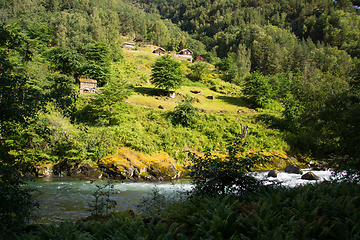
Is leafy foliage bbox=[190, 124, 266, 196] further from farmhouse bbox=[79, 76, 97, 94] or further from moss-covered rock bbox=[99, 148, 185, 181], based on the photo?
farmhouse bbox=[79, 76, 97, 94]

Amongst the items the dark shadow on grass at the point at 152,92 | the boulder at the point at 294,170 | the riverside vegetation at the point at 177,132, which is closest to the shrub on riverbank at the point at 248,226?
the riverside vegetation at the point at 177,132

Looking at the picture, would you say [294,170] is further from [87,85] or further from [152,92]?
[87,85]

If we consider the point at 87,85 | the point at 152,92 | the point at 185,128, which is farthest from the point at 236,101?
the point at 87,85

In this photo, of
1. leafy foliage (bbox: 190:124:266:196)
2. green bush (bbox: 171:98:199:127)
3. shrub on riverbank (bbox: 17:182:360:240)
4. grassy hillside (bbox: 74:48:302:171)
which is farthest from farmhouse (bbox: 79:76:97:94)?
shrub on riverbank (bbox: 17:182:360:240)

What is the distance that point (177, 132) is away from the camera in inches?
814

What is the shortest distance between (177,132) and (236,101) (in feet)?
50.0

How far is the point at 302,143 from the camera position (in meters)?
21.8

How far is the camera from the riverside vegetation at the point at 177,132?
14.1 feet

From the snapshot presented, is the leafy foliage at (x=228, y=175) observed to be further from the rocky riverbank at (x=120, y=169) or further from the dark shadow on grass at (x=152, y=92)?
the dark shadow on grass at (x=152, y=92)

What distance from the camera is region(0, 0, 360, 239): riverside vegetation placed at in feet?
14.1

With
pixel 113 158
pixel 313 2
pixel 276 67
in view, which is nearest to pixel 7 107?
pixel 113 158

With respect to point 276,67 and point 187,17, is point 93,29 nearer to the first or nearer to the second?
point 276,67

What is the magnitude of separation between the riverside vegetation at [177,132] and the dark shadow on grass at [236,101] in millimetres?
249

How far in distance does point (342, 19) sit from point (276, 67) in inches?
2452
